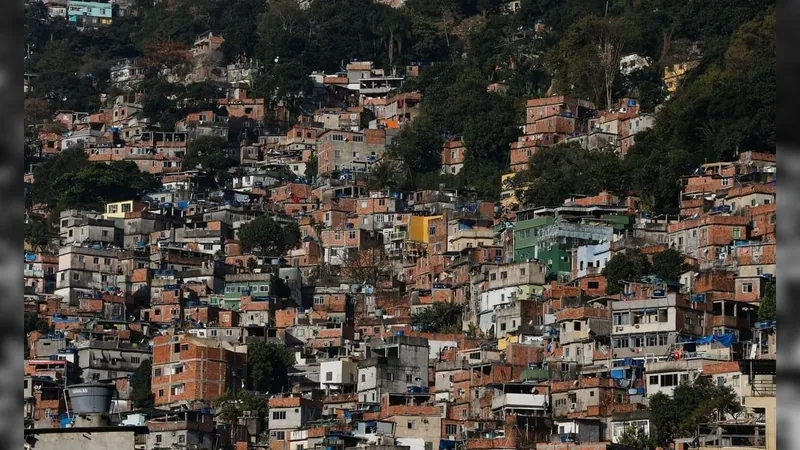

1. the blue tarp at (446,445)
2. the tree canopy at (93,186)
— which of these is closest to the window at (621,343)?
the blue tarp at (446,445)

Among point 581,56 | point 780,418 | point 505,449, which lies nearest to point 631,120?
point 581,56

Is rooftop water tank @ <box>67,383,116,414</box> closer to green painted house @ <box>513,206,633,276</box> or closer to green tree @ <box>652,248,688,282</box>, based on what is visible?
green tree @ <box>652,248,688,282</box>

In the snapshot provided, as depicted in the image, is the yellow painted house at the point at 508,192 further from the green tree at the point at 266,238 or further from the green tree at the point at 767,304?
the green tree at the point at 767,304

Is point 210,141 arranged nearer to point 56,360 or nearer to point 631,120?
point 631,120

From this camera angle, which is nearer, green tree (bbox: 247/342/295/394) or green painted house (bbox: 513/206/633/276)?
green tree (bbox: 247/342/295/394)

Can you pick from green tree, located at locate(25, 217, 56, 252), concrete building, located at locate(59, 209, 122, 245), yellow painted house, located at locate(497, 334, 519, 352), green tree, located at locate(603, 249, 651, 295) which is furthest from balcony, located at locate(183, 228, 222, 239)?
green tree, located at locate(603, 249, 651, 295)

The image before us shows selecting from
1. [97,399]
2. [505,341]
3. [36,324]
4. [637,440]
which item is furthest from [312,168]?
[97,399]

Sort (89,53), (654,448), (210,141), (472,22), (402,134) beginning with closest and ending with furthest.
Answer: (654,448), (402,134), (210,141), (472,22), (89,53)
